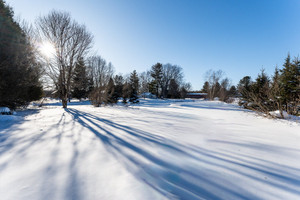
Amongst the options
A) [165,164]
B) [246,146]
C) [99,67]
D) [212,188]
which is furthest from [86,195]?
[99,67]

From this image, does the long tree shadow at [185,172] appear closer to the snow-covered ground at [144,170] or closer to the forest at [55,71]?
the snow-covered ground at [144,170]

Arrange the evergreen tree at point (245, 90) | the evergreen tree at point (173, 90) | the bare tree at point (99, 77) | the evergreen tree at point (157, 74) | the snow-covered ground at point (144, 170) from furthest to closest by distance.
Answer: the evergreen tree at point (173, 90) → the evergreen tree at point (157, 74) → the bare tree at point (99, 77) → the evergreen tree at point (245, 90) → the snow-covered ground at point (144, 170)

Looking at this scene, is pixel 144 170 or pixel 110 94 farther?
pixel 110 94

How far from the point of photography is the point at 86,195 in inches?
49.9

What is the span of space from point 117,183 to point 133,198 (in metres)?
0.31

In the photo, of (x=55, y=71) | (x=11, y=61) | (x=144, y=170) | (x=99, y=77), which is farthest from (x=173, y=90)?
(x=144, y=170)

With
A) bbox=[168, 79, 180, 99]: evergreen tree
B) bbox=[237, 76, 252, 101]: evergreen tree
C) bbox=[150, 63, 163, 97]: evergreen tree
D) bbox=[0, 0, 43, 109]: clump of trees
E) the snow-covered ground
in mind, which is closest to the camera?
the snow-covered ground

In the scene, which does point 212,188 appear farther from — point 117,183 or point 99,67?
point 99,67

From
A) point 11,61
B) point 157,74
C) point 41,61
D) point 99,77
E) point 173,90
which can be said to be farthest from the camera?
point 173,90

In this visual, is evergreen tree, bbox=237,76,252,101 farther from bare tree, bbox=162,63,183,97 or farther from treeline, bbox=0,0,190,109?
bare tree, bbox=162,63,183,97

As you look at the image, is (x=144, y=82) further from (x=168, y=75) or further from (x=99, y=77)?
(x=99, y=77)

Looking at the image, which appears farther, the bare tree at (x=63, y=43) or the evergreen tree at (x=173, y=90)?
the evergreen tree at (x=173, y=90)

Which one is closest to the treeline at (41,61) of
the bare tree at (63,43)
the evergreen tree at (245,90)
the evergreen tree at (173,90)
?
the bare tree at (63,43)

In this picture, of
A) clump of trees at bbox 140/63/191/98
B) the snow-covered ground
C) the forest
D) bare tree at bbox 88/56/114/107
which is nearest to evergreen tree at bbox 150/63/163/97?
clump of trees at bbox 140/63/191/98
